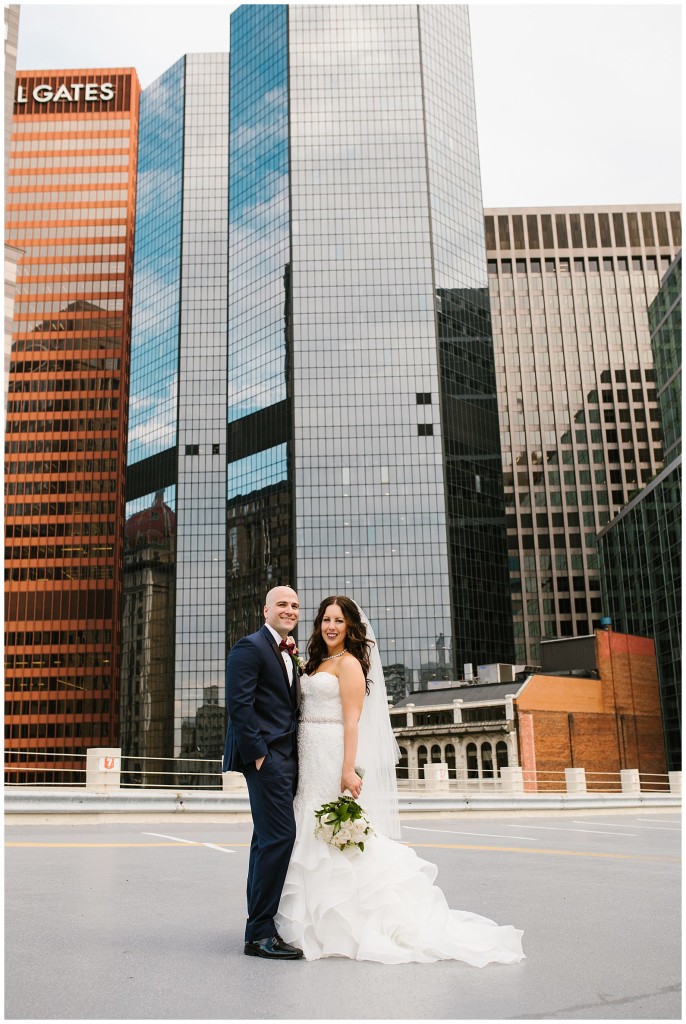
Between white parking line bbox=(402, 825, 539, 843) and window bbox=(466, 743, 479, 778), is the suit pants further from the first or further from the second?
window bbox=(466, 743, 479, 778)

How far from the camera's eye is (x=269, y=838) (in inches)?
222

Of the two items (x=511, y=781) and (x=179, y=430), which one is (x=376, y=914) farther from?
(x=179, y=430)

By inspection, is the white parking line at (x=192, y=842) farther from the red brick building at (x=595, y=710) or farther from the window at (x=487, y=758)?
the window at (x=487, y=758)

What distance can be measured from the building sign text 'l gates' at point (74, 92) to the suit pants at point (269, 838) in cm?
15088

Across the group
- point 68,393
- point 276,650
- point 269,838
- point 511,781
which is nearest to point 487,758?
point 511,781

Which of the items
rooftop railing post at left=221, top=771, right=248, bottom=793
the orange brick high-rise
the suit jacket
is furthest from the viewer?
the orange brick high-rise

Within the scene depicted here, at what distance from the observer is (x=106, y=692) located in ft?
404

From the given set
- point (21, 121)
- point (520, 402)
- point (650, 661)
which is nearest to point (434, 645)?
point (650, 661)

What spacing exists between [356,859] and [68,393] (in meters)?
134

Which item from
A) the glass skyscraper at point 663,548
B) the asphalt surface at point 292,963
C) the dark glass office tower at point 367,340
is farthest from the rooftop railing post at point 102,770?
the dark glass office tower at point 367,340

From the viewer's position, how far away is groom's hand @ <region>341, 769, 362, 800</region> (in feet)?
19.4

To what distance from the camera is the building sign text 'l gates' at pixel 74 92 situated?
449ft

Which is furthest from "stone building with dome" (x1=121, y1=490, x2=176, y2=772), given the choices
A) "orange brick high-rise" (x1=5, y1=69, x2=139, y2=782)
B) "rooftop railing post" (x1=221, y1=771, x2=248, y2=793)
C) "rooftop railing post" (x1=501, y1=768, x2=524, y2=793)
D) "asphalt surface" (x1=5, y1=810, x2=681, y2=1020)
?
"asphalt surface" (x1=5, y1=810, x2=681, y2=1020)

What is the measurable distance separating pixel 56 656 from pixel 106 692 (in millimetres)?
9209
